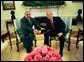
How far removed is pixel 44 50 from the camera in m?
2.23

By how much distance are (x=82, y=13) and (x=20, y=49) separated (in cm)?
285

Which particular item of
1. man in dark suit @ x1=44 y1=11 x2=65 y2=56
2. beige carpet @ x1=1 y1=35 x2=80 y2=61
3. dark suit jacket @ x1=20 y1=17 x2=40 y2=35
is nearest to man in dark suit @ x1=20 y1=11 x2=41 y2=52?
dark suit jacket @ x1=20 y1=17 x2=40 y2=35

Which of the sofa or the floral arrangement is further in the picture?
the sofa

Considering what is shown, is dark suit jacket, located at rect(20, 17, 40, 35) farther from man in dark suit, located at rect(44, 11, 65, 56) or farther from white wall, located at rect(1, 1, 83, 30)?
white wall, located at rect(1, 1, 83, 30)

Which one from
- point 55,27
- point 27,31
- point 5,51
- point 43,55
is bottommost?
point 5,51

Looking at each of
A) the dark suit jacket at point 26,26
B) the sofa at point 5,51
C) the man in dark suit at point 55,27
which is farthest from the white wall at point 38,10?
the man in dark suit at point 55,27

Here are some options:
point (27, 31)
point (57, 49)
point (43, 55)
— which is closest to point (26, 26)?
point (27, 31)

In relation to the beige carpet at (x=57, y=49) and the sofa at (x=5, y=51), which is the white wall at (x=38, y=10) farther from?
→ the sofa at (x=5, y=51)

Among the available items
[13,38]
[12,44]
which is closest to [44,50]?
[12,44]

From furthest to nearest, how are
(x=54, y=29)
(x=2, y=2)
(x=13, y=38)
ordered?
(x=2, y=2)
(x=13, y=38)
(x=54, y=29)

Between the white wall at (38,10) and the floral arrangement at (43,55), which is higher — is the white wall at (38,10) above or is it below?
below

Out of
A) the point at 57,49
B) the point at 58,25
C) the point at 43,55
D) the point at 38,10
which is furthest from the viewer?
the point at 38,10

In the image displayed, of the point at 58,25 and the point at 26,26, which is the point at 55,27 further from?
the point at 26,26

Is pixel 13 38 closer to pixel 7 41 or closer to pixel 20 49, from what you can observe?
pixel 7 41
